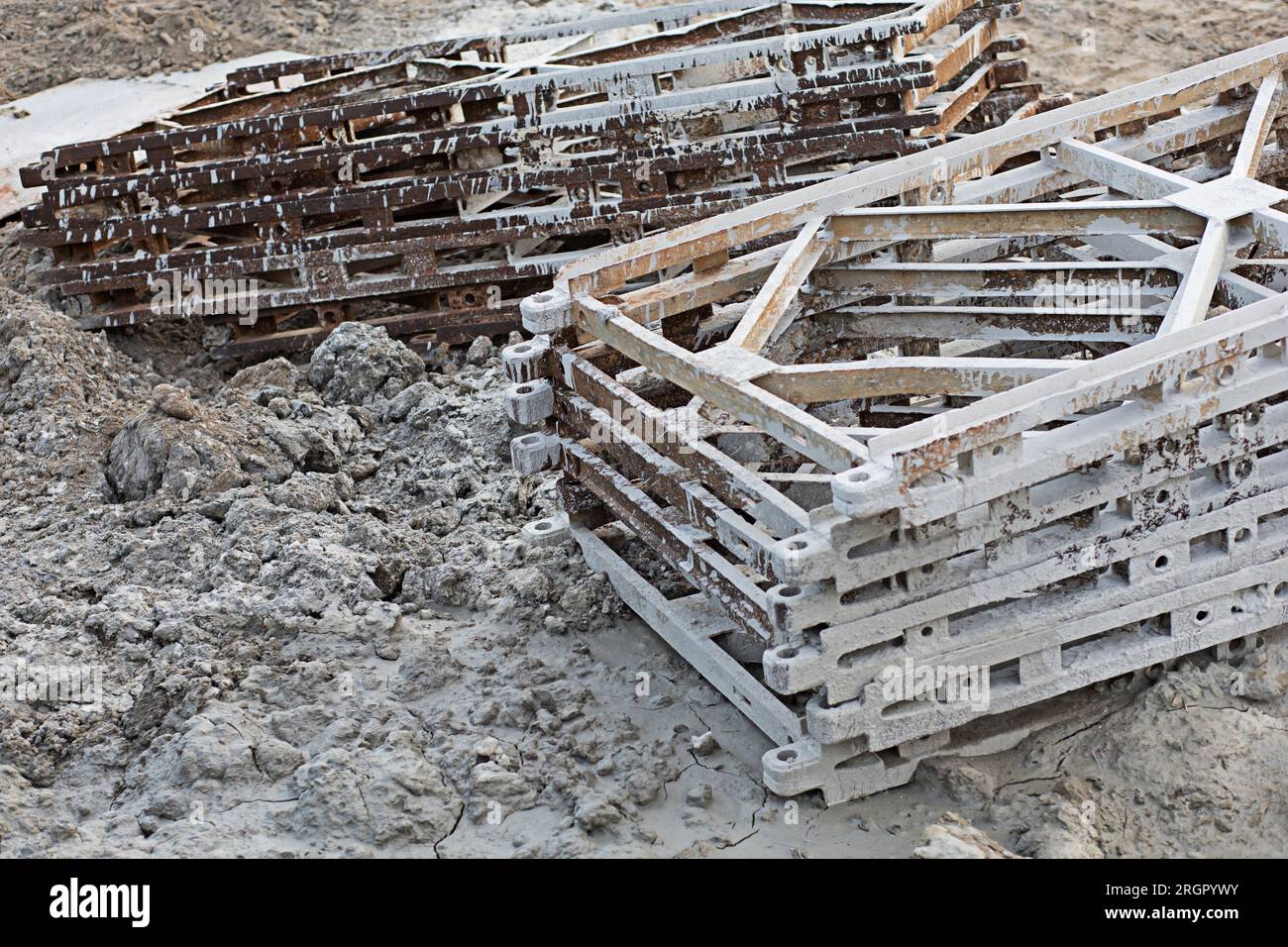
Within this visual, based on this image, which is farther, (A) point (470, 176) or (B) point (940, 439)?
(A) point (470, 176)

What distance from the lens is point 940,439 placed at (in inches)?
161

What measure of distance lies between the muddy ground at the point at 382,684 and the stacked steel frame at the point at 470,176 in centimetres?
58

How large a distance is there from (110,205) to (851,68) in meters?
4.00

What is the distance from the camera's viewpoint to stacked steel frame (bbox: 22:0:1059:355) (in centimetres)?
777

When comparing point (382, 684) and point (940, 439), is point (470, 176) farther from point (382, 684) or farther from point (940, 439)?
point (940, 439)

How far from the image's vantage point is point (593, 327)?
5.34 metres

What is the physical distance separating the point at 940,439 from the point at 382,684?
2.25 meters

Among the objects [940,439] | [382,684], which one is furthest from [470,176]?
[940,439]

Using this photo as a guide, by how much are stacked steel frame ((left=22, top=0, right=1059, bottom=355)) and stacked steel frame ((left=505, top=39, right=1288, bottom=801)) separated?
5.72 ft

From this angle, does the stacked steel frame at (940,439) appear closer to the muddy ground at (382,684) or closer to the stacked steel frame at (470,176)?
the muddy ground at (382,684)

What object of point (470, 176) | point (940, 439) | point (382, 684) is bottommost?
point (382, 684)

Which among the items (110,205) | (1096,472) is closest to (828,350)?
(1096,472)

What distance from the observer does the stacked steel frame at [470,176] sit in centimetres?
777

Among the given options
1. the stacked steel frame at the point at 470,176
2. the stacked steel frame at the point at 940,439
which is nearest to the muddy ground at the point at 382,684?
the stacked steel frame at the point at 940,439
